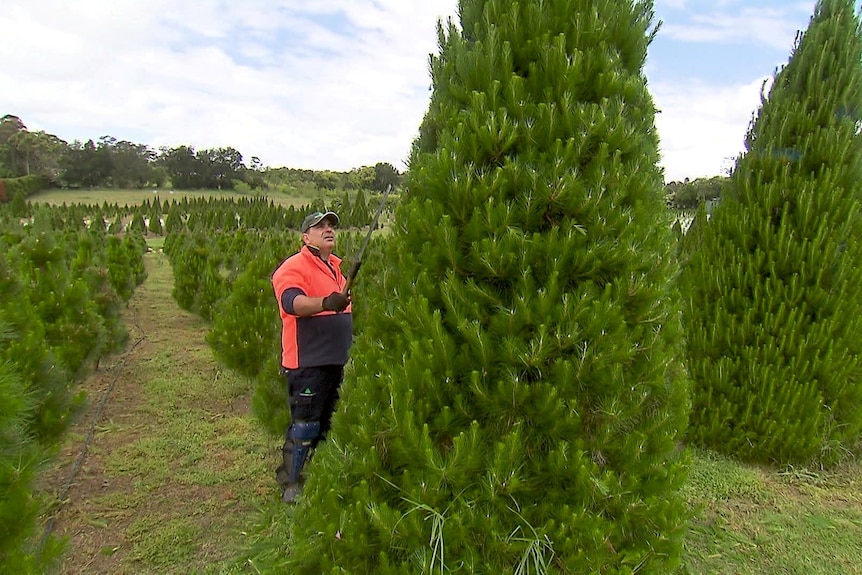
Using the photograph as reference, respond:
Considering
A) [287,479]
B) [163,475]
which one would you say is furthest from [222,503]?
[163,475]

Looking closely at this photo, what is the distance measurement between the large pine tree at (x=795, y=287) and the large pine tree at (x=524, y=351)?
347 cm

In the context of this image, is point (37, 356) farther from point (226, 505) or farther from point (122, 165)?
point (122, 165)

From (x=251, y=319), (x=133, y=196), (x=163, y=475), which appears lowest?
(x=133, y=196)

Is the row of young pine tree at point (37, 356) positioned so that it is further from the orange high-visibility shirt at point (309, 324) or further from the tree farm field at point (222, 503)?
the orange high-visibility shirt at point (309, 324)

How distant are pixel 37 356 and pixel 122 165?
6572 cm

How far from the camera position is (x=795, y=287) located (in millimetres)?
5008

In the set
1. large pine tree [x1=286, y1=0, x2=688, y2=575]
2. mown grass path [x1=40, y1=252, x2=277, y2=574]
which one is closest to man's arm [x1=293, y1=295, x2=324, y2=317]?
large pine tree [x1=286, y1=0, x2=688, y2=575]

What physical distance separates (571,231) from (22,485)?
6.81ft

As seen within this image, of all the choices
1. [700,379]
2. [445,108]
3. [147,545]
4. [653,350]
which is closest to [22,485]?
[445,108]

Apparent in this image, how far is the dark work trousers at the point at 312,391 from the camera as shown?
4.17m

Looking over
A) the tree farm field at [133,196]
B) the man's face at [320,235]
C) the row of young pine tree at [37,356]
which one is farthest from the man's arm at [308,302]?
the tree farm field at [133,196]

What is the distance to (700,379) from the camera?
5.32m

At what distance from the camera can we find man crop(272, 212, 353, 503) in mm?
4098

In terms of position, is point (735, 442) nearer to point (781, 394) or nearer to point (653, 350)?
point (781, 394)
